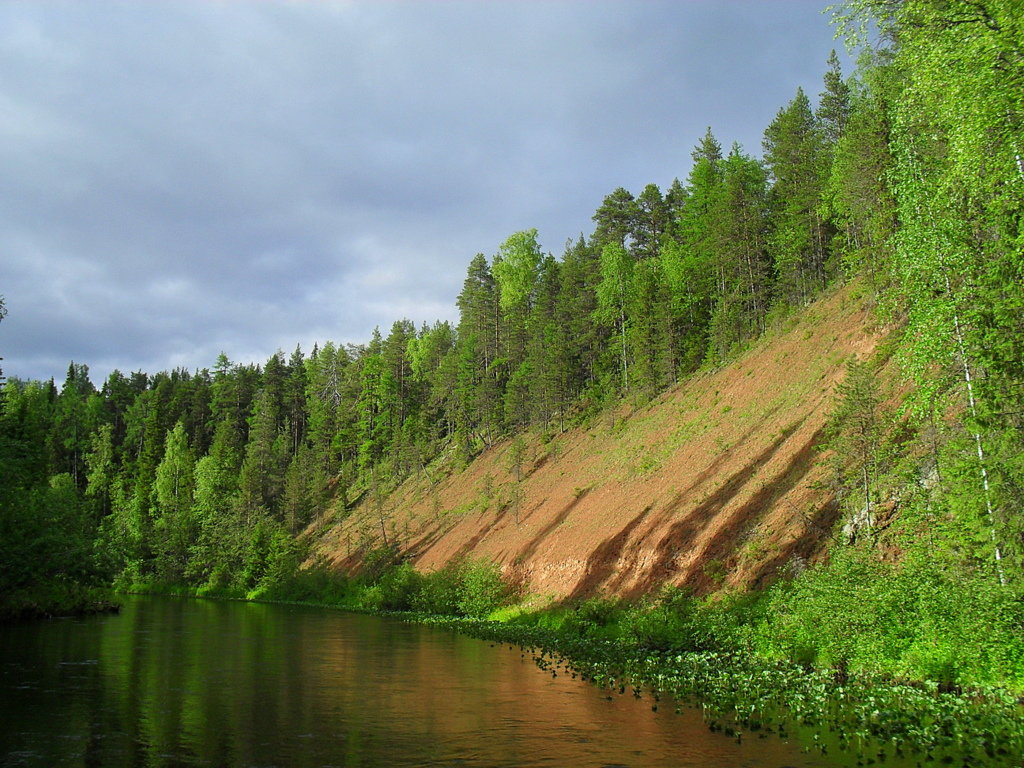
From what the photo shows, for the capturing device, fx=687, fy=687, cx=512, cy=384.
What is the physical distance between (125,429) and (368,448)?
6707 centimetres

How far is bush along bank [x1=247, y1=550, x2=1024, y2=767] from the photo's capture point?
12.5 meters

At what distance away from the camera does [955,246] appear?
16.5m

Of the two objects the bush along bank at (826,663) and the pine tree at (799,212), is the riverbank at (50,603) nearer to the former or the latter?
the bush along bank at (826,663)

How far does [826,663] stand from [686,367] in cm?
3870

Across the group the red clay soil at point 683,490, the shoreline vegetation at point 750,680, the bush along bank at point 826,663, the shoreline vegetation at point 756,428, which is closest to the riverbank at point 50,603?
the shoreline vegetation at point 756,428

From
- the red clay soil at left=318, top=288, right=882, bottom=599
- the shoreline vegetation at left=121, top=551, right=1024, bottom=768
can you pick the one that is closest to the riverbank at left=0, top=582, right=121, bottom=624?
the shoreline vegetation at left=121, top=551, right=1024, bottom=768

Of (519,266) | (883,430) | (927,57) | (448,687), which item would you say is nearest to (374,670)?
(448,687)

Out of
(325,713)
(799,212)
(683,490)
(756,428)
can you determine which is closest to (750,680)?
(325,713)

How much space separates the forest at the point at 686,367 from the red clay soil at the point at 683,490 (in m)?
3.06

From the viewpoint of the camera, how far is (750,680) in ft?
58.6

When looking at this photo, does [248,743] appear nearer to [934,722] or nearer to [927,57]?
[934,722]

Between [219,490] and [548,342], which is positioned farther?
[219,490]

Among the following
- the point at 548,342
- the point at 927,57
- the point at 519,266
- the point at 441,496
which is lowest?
the point at 441,496

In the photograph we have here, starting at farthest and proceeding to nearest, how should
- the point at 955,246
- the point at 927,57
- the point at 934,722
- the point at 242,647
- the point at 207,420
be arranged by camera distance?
the point at 207,420 → the point at 242,647 → the point at 955,246 → the point at 927,57 → the point at 934,722
